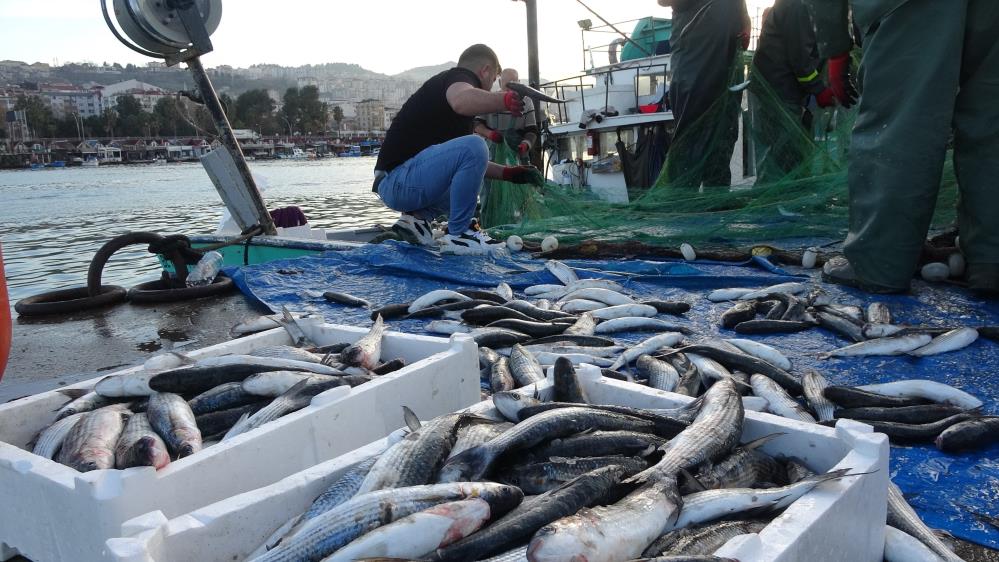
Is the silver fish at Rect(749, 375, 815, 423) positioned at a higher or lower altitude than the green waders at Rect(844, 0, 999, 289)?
lower

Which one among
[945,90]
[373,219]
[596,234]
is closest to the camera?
[945,90]

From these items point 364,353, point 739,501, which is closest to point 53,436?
point 364,353

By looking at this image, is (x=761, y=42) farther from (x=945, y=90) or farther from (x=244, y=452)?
(x=244, y=452)

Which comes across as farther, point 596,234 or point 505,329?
point 596,234

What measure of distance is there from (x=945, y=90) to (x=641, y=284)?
8.48ft

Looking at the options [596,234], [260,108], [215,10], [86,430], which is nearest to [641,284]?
[596,234]

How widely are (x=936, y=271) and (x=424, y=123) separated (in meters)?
5.13

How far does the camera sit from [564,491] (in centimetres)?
184

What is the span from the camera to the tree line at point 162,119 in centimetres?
12456

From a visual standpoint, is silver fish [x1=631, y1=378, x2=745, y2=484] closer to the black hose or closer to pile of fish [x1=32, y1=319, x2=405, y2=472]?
pile of fish [x1=32, y1=319, x2=405, y2=472]

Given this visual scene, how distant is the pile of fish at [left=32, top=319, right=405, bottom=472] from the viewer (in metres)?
2.46

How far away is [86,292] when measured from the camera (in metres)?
6.80

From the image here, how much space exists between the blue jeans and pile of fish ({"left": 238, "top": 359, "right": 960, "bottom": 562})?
526cm

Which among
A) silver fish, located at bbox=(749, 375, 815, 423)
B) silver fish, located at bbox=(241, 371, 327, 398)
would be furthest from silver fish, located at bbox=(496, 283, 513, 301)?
silver fish, located at bbox=(241, 371, 327, 398)
